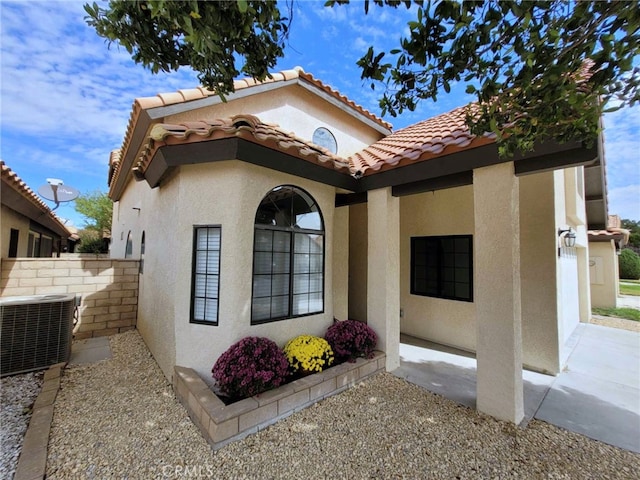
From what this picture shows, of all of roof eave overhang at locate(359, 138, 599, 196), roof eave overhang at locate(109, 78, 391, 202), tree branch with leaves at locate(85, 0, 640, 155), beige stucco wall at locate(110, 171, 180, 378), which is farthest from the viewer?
roof eave overhang at locate(109, 78, 391, 202)

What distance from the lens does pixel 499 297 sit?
17.5 feet

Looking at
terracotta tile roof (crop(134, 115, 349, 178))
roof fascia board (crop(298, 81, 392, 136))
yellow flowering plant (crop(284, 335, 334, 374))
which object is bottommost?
yellow flowering plant (crop(284, 335, 334, 374))

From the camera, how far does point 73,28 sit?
17.2 ft

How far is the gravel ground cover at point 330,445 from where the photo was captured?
154 inches

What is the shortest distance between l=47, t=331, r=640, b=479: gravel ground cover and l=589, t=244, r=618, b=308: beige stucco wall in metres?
19.7

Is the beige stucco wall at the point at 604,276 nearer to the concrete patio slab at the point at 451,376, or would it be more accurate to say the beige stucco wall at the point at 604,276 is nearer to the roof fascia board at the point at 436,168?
the concrete patio slab at the point at 451,376

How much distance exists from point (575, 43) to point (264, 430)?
6792 millimetres

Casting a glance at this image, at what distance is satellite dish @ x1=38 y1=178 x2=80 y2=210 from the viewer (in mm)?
12477

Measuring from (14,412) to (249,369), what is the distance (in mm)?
4320

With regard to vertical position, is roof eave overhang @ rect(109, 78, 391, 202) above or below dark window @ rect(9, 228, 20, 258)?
above

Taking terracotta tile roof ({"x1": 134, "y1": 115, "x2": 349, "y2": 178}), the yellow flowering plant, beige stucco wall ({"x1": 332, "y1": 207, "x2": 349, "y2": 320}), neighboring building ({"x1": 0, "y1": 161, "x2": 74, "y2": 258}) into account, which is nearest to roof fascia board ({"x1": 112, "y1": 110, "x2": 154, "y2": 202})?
terracotta tile roof ({"x1": 134, "y1": 115, "x2": 349, "y2": 178})

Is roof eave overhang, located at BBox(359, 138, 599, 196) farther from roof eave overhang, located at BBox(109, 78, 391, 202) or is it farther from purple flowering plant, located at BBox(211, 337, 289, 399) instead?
purple flowering plant, located at BBox(211, 337, 289, 399)

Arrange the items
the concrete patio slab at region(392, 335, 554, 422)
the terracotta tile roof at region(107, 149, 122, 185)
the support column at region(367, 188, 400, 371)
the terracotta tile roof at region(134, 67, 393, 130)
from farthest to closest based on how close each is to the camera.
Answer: the terracotta tile roof at region(107, 149, 122, 185) < the terracotta tile roof at region(134, 67, 393, 130) < the support column at region(367, 188, 400, 371) < the concrete patio slab at region(392, 335, 554, 422)

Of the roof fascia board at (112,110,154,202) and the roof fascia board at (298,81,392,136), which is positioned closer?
the roof fascia board at (112,110,154,202)
